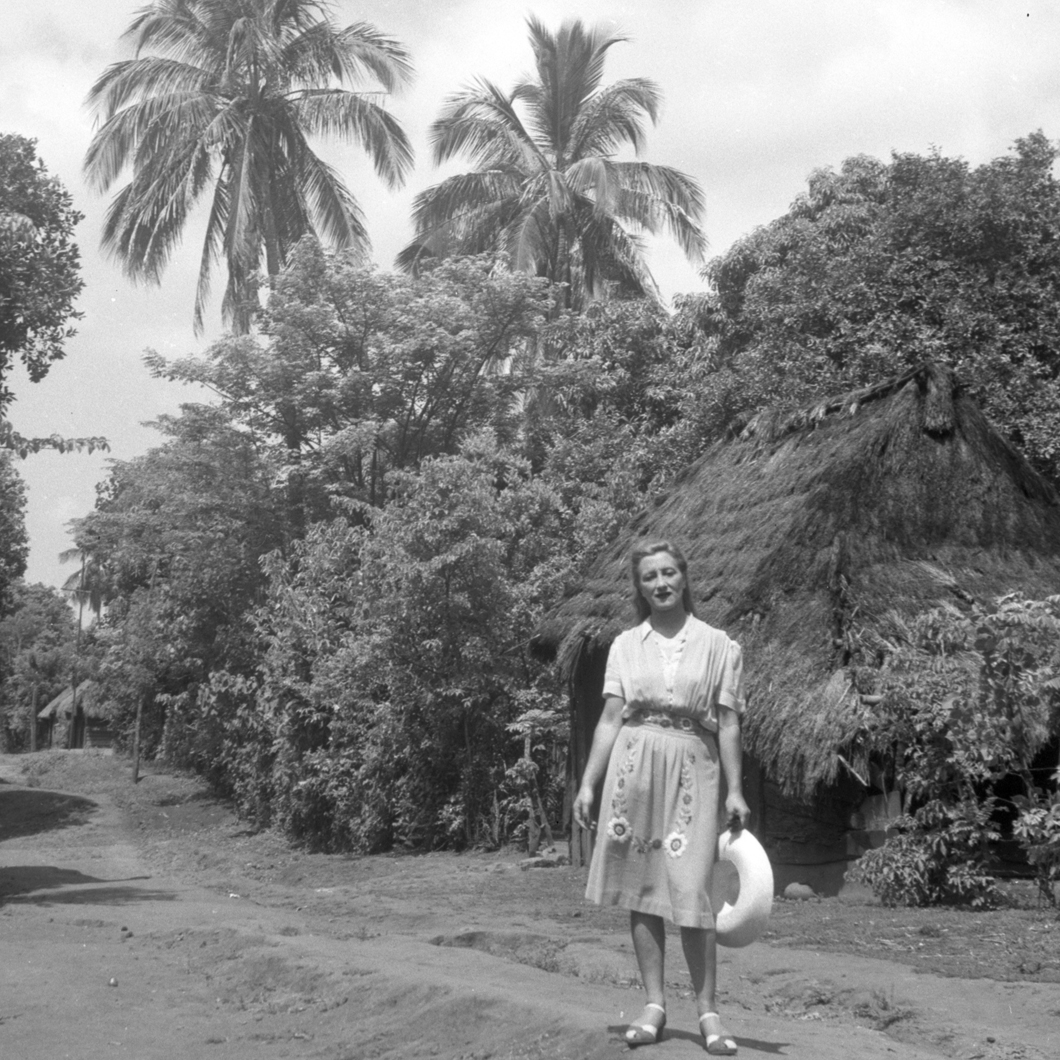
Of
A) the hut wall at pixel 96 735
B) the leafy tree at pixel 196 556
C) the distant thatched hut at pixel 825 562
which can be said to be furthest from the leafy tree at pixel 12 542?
the hut wall at pixel 96 735

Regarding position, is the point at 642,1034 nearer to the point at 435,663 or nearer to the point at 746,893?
the point at 746,893

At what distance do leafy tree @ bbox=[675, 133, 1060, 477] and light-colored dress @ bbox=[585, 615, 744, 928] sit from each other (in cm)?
991

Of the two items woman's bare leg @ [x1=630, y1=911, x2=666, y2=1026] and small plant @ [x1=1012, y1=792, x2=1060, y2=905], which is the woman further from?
small plant @ [x1=1012, y1=792, x2=1060, y2=905]

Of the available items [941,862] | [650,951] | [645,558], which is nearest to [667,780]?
[650,951]

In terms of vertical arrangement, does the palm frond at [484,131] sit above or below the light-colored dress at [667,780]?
A: above

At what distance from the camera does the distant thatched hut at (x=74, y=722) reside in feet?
160

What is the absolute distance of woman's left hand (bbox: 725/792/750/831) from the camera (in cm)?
420

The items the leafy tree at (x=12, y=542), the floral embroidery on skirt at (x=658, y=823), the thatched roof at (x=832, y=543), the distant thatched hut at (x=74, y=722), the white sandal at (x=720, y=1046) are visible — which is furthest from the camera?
the distant thatched hut at (x=74, y=722)

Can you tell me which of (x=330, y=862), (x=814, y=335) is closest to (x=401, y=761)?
(x=330, y=862)

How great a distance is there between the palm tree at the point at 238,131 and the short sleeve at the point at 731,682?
19.4m

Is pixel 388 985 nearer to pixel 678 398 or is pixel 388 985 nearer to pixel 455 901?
pixel 455 901

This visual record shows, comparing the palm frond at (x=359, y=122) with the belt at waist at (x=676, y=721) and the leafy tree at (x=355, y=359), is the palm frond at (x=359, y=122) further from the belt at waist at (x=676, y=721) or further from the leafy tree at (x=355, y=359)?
the belt at waist at (x=676, y=721)

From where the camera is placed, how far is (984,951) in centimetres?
695

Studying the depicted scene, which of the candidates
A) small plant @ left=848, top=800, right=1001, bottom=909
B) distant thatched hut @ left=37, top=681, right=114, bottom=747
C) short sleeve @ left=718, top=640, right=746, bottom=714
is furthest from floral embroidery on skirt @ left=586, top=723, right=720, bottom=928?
distant thatched hut @ left=37, top=681, right=114, bottom=747
